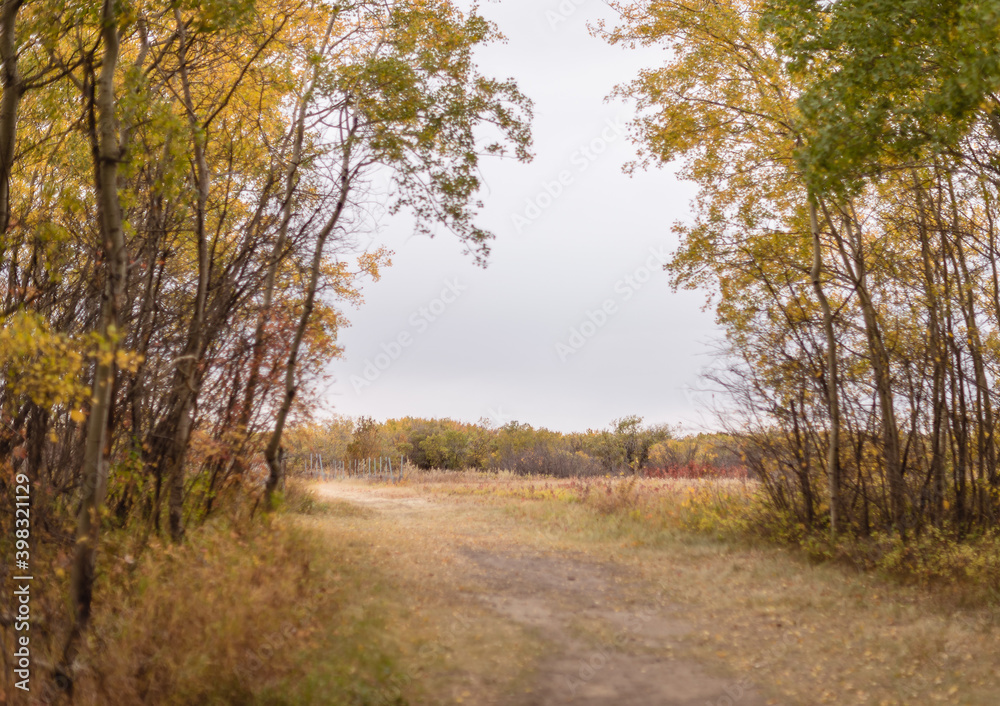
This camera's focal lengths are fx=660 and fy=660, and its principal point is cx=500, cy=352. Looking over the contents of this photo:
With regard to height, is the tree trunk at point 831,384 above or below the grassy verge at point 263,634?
above

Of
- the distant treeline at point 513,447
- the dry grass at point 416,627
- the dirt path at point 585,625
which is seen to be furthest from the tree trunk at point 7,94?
the distant treeline at point 513,447

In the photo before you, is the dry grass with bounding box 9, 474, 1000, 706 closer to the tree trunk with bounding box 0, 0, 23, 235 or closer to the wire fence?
the tree trunk with bounding box 0, 0, 23, 235

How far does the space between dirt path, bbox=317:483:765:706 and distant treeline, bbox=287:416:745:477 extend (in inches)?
613

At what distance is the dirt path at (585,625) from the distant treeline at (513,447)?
15563mm

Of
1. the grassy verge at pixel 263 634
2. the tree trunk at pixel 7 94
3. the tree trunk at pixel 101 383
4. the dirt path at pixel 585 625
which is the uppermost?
the tree trunk at pixel 7 94

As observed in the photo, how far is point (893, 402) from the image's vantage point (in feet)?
29.4

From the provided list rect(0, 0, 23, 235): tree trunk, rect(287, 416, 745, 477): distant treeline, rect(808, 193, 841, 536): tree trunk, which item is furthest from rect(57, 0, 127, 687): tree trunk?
rect(287, 416, 745, 477): distant treeline

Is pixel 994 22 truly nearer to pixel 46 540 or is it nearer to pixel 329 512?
pixel 46 540

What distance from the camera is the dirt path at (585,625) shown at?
17.2 feet

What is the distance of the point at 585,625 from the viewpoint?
680 cm

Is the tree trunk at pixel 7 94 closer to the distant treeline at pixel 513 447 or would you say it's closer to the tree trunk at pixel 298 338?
the tree trunk at pixel 298 338

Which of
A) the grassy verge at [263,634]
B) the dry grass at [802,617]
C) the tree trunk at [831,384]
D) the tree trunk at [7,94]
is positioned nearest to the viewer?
the grassy verge at [263,634]

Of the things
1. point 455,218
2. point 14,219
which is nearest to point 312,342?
point 455,218

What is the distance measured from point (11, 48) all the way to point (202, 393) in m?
4.27
